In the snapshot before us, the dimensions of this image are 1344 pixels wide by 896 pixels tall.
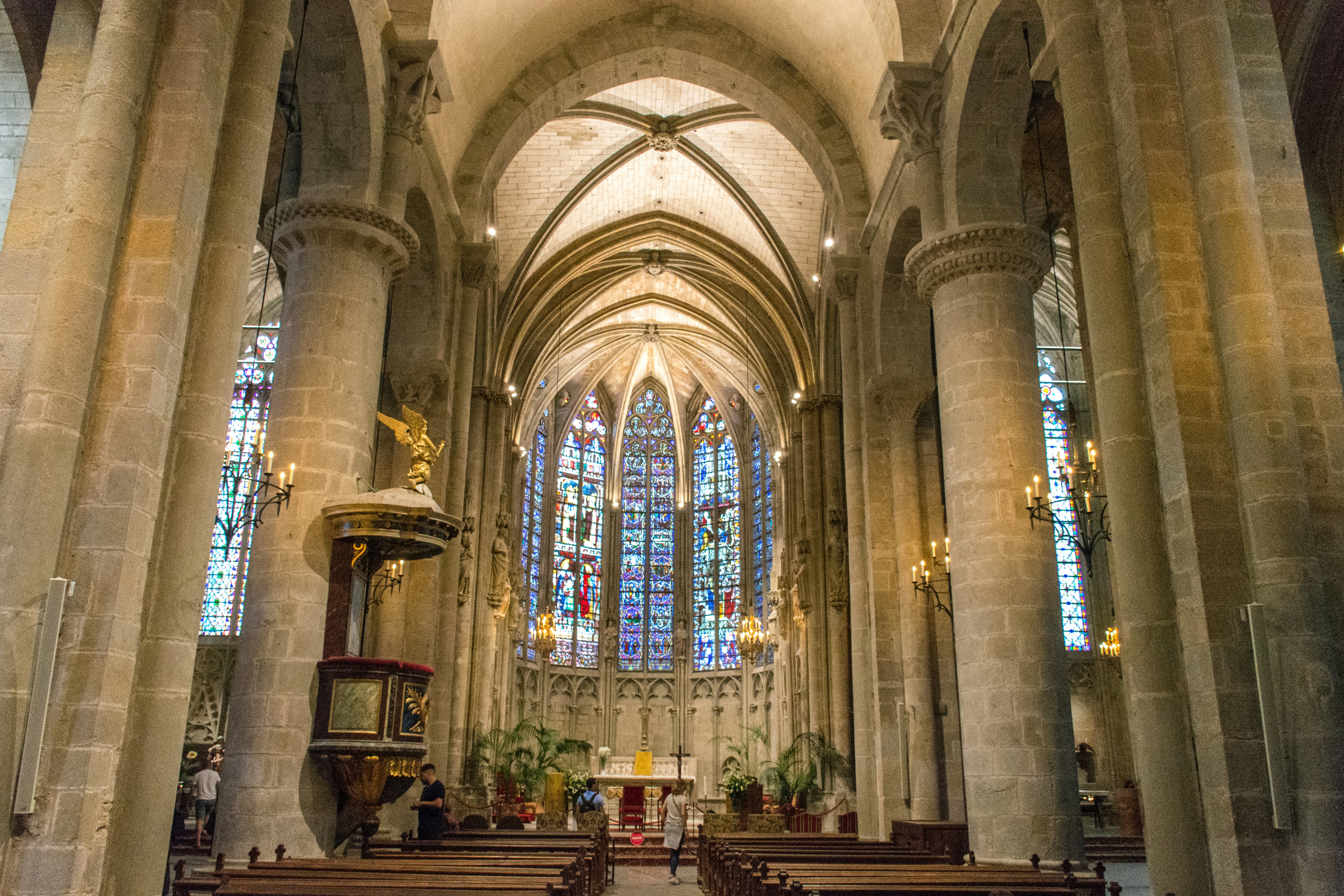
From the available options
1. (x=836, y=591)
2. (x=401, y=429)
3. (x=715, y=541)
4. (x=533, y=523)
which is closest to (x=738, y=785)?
(x=836, y=591)

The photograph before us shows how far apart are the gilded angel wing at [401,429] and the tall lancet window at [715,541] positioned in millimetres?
23376

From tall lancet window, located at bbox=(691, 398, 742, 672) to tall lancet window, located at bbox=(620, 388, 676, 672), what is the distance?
89 cm

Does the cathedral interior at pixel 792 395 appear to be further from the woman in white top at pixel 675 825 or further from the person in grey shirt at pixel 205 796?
the woman in white top at pixel 675 825

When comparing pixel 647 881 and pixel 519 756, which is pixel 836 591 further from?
pixel 647 881

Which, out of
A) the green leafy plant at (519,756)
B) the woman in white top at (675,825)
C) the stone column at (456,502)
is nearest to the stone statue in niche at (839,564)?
the woman in white top at (675,825)

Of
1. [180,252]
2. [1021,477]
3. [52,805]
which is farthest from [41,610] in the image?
[1021,477]

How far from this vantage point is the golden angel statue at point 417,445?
37.1 feet

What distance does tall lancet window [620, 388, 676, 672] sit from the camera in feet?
115

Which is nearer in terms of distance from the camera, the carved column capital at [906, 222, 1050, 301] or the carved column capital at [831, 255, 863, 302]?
the carved column capital at [906, 222, 1050, 301]

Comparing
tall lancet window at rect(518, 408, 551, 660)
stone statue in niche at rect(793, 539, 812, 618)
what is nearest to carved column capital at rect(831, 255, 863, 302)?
stone statue in niche at rect(793, 539, 812, 618)

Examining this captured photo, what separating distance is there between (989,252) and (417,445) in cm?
675

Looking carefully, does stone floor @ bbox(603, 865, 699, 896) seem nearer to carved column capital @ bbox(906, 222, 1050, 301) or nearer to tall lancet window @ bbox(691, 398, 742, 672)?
carved column capital @ bbox(906, 222, 1050, 301)

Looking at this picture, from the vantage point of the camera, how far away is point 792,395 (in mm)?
26016

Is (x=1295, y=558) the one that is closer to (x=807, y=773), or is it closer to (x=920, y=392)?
(x=920, y=392)
